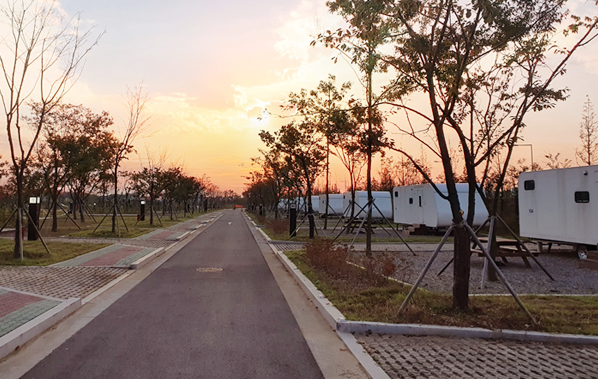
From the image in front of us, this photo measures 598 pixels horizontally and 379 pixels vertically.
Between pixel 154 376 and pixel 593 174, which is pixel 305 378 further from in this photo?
pixel 593 174

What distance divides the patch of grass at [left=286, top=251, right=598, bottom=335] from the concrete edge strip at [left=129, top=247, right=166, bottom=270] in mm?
5661

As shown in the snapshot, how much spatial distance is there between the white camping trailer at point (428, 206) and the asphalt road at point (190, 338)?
1548 cm

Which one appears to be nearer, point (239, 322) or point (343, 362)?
point (343, 362)

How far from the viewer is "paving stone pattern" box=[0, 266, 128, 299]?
27.4ft

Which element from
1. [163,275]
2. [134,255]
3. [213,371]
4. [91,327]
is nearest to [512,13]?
[213,371]

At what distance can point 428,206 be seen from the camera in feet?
78.2

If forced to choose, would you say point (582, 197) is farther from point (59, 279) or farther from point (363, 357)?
point (59, 279)

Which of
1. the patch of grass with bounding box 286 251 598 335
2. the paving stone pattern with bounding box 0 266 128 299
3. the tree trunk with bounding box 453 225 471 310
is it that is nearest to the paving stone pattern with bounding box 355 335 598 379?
the patch of grass with bounding box 286 251 598 335

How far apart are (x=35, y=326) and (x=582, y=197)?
46.0ft

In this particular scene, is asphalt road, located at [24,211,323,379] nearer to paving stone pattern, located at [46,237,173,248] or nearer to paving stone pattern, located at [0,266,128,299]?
paving stone pattern, located at [0,266,128,299]

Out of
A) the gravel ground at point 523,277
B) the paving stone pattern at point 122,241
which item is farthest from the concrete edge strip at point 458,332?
the paving stone pattern at point 122,241

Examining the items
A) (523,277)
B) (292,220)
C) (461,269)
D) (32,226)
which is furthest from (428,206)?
(32,226)

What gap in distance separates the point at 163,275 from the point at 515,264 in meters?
9.79

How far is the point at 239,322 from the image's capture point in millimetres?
6598
